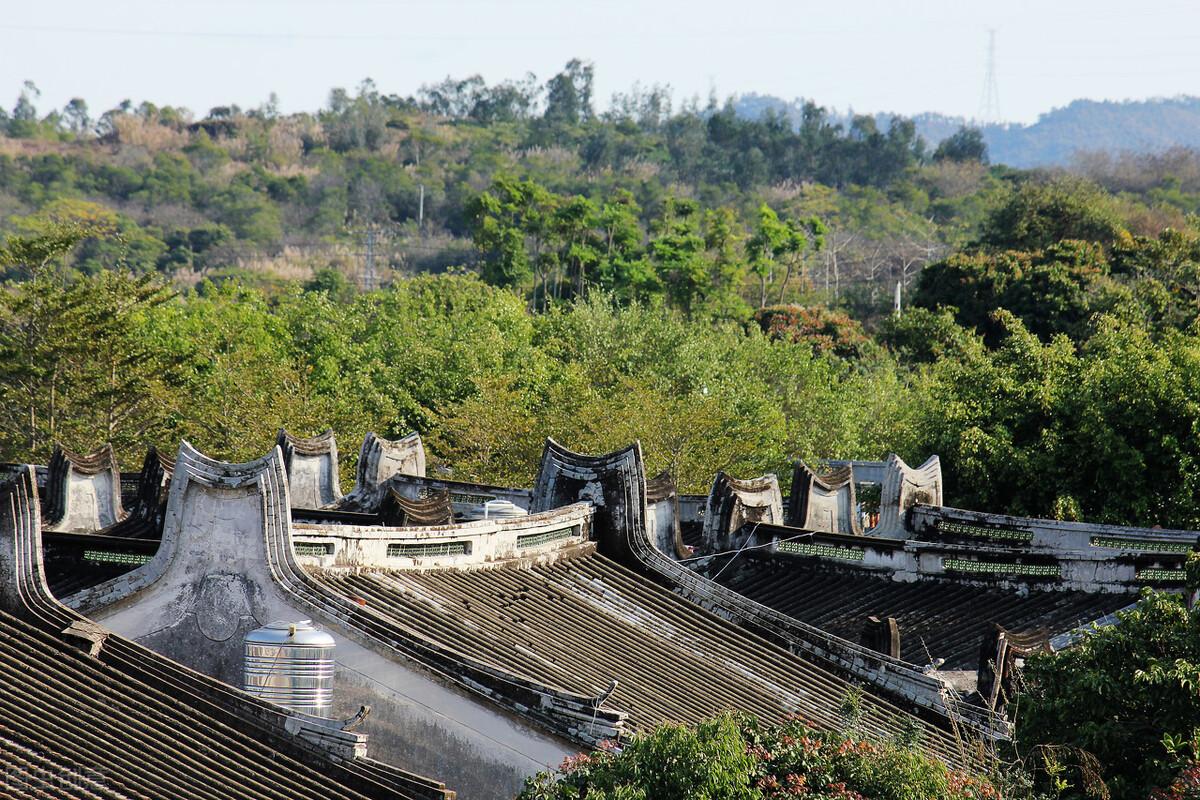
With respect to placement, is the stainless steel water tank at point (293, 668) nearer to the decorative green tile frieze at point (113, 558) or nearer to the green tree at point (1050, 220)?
the decorative green tile frieze at point (113, 558)

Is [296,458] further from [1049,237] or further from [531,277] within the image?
[531,277]

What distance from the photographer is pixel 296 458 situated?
109 feet

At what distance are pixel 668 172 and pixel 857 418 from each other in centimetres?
14324

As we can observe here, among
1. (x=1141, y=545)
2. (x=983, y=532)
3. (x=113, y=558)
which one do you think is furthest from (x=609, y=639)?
(x=983, y=532)

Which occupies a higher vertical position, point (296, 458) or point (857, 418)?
point (296, 458)

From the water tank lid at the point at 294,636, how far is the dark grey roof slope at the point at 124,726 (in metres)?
1.05

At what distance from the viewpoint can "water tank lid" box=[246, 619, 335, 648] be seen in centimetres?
1798

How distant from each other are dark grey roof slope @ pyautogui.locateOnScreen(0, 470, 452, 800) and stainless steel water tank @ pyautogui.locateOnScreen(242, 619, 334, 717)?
93 centimetres

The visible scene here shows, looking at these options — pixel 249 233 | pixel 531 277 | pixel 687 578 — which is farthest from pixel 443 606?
pixel 249 233

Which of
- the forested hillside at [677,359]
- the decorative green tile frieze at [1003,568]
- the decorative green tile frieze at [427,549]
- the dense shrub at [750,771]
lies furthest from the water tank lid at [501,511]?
the forested hillside at [677,359]

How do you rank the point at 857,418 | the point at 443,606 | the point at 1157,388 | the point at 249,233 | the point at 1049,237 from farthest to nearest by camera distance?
the point at 249,233 → the point at 1049,237 → the point at 857,418 → the point at 1157,388 → the point at 443,606

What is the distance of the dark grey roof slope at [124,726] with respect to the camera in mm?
15703

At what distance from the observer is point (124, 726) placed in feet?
54.0

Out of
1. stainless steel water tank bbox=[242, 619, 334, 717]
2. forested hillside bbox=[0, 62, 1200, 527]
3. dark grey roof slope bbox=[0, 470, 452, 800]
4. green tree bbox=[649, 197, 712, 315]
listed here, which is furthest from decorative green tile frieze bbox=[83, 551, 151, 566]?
green tree bbox=[649, 197, 712, 315]
